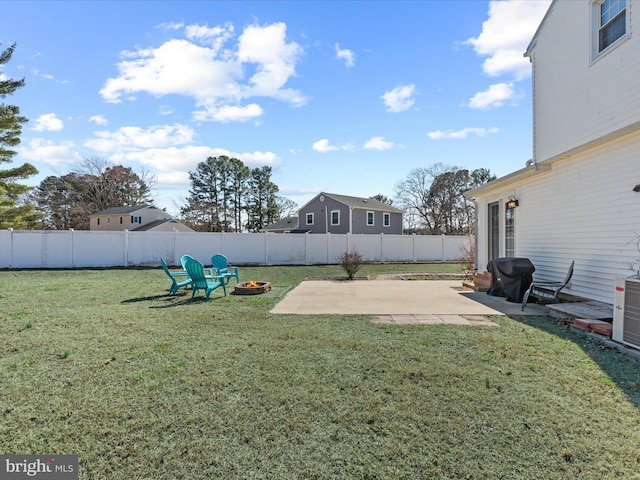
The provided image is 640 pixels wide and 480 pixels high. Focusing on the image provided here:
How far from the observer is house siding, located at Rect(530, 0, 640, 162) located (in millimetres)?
4746

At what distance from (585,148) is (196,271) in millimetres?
7669

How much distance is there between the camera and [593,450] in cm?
194

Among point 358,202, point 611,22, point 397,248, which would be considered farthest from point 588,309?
point 358,202

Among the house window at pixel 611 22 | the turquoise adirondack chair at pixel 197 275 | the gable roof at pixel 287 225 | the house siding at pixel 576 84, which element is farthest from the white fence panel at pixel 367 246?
the house window at pixel 611 22

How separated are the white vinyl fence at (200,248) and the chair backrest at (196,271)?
990cm

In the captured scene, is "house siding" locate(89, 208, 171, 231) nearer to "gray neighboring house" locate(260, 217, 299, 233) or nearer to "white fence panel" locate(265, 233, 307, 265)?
"gray neighboring house" locate(260, 217, 299, 233)

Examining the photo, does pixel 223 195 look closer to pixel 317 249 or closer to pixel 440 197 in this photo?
pixel 317 249

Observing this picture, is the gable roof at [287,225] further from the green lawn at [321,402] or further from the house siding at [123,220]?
the green lawn at [321,402]

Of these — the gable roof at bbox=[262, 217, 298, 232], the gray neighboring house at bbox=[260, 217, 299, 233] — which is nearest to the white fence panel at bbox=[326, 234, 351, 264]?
the gray neighboring house at bbox=[260, 217, 299, 233]

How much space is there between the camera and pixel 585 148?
5.69 m

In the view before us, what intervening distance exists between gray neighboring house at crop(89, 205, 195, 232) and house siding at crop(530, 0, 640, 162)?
31034mm

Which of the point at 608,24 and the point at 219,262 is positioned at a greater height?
the point at 608,24

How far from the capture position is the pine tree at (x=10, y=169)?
17422mm

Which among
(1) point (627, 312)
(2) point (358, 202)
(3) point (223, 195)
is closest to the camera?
(1) point (627, 312)
